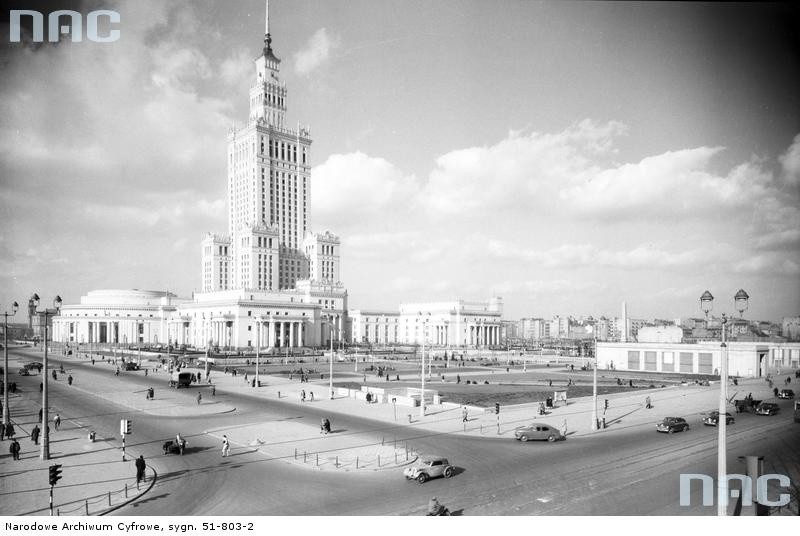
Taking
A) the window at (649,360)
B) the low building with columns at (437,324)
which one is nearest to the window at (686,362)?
the window at (649,360)

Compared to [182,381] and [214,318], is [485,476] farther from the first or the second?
[214,318]

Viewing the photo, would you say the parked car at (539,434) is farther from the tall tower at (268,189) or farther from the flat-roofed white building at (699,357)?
the tall tower at (268,189)

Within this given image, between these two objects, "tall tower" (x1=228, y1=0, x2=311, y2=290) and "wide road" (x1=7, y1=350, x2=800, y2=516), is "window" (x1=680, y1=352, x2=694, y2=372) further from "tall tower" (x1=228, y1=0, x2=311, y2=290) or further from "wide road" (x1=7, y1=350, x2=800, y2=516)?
"tall tower" (x1=228, y1=0, x2=311, y2=290)

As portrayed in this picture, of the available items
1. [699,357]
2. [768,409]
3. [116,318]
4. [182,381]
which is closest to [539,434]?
[768,409]

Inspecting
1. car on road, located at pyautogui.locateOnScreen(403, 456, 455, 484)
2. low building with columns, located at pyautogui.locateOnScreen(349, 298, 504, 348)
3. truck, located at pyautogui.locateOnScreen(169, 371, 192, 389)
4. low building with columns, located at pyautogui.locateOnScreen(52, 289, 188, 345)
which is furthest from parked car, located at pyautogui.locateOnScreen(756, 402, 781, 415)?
low building with columns, located at pyautogui.locateOnScreen(52, 289, 188, 345)

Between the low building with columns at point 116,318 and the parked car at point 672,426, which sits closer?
the parked car at point 672,426

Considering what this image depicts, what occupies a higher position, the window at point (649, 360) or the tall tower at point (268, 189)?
the tall tower at point (268, 189)
